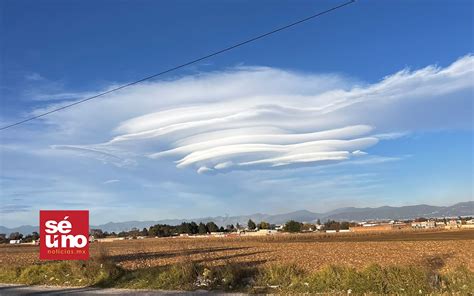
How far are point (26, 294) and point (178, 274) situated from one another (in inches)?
208

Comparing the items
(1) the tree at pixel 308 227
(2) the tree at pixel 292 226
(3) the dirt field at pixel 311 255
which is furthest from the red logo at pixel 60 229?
Result: (1) the tree at pixel 308 227

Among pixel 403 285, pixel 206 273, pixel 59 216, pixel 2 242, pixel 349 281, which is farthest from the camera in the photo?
pixel 2 242

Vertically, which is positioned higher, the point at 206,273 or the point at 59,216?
the point at 59,216

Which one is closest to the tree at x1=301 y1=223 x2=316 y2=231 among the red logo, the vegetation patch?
the vegetation patch

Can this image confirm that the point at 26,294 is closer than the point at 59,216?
Yes

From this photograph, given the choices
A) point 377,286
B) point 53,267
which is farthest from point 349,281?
point 53,267

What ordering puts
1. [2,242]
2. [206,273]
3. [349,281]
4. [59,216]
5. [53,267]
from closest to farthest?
1. [349,281]
2. [206,273]
3. [59,216]
4. [53,267]
5. [2,242]

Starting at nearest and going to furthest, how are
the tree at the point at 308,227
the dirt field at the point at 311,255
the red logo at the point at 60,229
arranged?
the red logo at the point at 60,229 < the dirt field at the point at 311,255 < the tree at the point at 308,227

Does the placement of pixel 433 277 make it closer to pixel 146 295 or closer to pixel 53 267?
pixel 146 295

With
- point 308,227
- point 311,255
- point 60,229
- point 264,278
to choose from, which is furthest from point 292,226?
point 264,278

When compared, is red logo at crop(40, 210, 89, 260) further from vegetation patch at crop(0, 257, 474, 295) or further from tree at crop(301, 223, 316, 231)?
tree at crop(301, 223, 316, 231)

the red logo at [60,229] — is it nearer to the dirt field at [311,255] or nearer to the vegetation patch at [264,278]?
the vegetation patch at [264,278]

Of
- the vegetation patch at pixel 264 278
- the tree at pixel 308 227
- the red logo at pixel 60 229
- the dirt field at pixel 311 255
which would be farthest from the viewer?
the tree at pixel 308 227

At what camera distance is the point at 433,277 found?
1477cm
